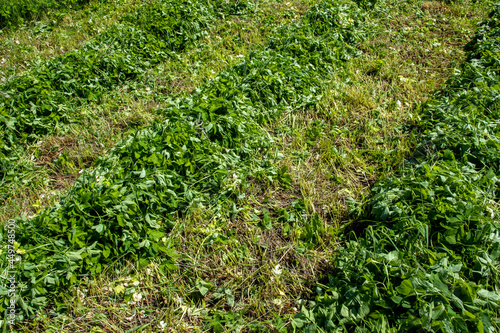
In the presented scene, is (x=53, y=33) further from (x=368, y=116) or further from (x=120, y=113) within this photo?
(x=368, y=116)

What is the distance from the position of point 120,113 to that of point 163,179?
200 cm

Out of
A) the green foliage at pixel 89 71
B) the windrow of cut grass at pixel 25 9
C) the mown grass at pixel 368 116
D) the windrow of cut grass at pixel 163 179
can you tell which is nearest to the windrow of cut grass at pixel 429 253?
the mown grass at pixel 368 116

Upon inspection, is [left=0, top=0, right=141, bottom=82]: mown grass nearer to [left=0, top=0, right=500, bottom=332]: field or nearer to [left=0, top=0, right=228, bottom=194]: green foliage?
[left=0, top=0, right=500, bottom=332]: field

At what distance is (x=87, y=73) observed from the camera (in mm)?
5105

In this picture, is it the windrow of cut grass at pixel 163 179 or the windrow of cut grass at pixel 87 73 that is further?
the windrow of cut grass at pixel 87 73

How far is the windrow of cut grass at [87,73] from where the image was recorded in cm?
435

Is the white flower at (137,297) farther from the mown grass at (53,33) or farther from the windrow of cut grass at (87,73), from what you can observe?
the mown grass at (53,33)

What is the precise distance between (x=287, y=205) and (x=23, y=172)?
3064 mm

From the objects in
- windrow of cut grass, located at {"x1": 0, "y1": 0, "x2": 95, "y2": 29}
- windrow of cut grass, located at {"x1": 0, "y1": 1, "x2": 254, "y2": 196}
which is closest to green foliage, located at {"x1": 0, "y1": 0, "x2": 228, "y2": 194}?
windrow of cut grass, located at {"x1": 0, "y1": 1, "x2": 254, "y2": 196}

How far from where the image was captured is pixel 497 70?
5082 millimetres

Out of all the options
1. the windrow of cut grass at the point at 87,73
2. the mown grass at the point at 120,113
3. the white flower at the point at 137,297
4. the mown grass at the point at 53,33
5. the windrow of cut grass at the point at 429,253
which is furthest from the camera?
the mown grass at the point at 53,33

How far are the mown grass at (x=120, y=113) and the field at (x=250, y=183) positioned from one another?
3 cm

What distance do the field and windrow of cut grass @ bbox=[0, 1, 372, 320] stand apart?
0.02 meters

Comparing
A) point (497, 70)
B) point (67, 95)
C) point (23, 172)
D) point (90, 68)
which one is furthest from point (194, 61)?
point (497, 70)
